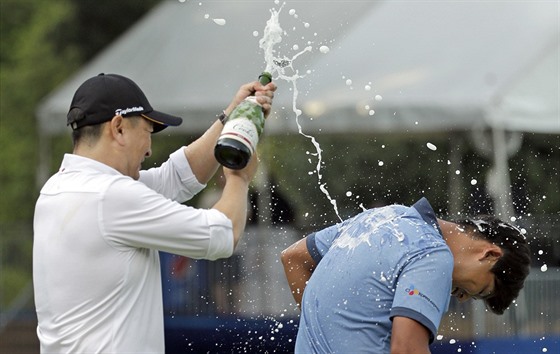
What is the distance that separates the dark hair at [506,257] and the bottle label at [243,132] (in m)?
0.89

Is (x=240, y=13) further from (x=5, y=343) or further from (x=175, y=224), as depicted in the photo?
(x=175, y=224)

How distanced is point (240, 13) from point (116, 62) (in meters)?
1.57

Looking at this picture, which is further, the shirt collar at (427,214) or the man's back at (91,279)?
the shirt collar at (427,214)

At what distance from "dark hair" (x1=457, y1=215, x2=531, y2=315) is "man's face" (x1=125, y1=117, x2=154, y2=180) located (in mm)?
1170

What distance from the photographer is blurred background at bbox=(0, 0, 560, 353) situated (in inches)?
357

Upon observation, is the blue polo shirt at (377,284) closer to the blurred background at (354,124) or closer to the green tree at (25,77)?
the blurred background at (354,124)

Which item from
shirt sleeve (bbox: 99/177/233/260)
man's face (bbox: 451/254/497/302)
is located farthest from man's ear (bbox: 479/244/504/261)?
shirt sleeve (bbox: 99/177/233/260)

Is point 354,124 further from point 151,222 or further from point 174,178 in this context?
point 151,222

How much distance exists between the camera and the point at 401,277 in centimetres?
382

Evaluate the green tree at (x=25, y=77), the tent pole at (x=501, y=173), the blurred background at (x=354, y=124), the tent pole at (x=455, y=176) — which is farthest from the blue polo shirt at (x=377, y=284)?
the green tree at (x=25, y=77)

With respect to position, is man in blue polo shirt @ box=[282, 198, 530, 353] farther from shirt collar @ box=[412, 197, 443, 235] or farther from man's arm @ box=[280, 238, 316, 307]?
man's arm @ box=[280, 238, 316, 307]

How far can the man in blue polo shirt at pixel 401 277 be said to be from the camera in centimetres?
374

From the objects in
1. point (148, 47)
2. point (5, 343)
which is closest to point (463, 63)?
point (148, 47)

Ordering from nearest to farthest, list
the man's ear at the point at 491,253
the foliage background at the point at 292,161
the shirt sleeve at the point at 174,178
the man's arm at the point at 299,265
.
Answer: the man's ear at the point at 491,253 → the shirt sleeve at the point at 174,178 → the man's arm at the point at 299,265 → the foliage background at the point at 292,161
